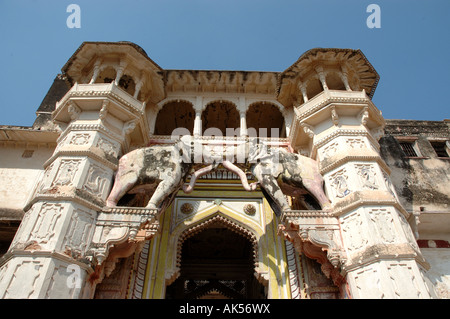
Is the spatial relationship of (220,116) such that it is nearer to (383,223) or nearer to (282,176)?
(282,176)

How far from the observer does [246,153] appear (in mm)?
9539

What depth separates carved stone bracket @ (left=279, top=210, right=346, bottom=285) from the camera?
7.71 meters

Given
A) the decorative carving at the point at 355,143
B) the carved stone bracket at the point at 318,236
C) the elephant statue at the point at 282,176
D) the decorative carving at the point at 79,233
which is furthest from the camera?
the decorative carving at the point at 355,143

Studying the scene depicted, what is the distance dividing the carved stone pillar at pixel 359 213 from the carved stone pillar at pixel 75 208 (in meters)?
4.39

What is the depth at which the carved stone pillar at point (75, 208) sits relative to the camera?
663cm

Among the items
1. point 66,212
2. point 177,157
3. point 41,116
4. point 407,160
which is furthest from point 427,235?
point 41,116

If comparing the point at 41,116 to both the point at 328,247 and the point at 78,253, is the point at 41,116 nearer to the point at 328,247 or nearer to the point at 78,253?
the point at 78,253

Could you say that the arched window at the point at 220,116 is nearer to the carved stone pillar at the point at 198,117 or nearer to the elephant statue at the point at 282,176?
the carved stone pillar at the point at 198,117

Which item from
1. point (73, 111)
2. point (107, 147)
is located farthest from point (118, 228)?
point (73, 111)

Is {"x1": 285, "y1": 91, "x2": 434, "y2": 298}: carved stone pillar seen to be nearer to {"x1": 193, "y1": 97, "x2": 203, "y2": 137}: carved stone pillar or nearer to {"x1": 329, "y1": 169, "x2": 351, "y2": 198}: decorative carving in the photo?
{"x1": 329, "y1": 169, "x2": 351, "y2": 198}: decorative carving

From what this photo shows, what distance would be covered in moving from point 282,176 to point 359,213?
6.97 feet

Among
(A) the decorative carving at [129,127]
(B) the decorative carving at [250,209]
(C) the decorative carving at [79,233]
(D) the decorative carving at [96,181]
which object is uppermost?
(A) the decorative carving at [129,127]

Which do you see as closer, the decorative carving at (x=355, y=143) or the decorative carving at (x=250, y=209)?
the decorative carving at (x=355, y=143)

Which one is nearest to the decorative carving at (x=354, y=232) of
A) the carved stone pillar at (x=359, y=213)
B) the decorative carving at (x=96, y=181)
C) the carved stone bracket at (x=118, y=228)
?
the carved stone pillar at (x=359, y=213)
